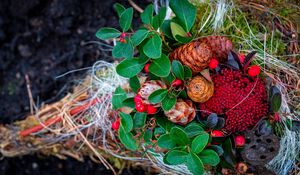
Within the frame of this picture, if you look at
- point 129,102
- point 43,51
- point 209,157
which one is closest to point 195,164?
point 209,157

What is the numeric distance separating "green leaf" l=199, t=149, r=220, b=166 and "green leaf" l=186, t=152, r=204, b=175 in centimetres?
4

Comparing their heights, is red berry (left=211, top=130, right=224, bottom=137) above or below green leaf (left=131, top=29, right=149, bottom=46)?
below

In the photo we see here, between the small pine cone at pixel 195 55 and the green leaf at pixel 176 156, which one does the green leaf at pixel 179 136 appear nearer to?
the green leaf at pixel 176 156

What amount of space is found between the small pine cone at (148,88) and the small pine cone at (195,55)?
3.3 inches

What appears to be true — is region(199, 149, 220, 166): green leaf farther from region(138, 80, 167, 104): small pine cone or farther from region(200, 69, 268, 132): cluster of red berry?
region(138, 80, 167, 104): small pine cone

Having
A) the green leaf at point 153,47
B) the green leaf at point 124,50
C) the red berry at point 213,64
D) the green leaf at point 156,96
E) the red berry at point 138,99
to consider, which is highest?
the green leaf at point 153,47

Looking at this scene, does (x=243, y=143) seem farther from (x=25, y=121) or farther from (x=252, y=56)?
(x=25, y=121)

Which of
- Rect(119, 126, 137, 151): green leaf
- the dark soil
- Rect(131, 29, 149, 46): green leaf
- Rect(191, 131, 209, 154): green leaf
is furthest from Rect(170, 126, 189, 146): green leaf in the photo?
the dark soil

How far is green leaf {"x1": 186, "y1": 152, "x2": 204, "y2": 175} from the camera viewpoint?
115 centimetres

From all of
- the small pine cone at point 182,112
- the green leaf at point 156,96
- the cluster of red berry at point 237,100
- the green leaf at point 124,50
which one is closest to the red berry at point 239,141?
the cluster of red berry at point 237,100

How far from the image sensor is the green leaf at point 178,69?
118 cm

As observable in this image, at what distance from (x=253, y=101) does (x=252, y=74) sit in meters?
0.07

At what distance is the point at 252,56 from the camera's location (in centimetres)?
121

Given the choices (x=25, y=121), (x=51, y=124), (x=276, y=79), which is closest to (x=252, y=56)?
(x=276, y=79)
